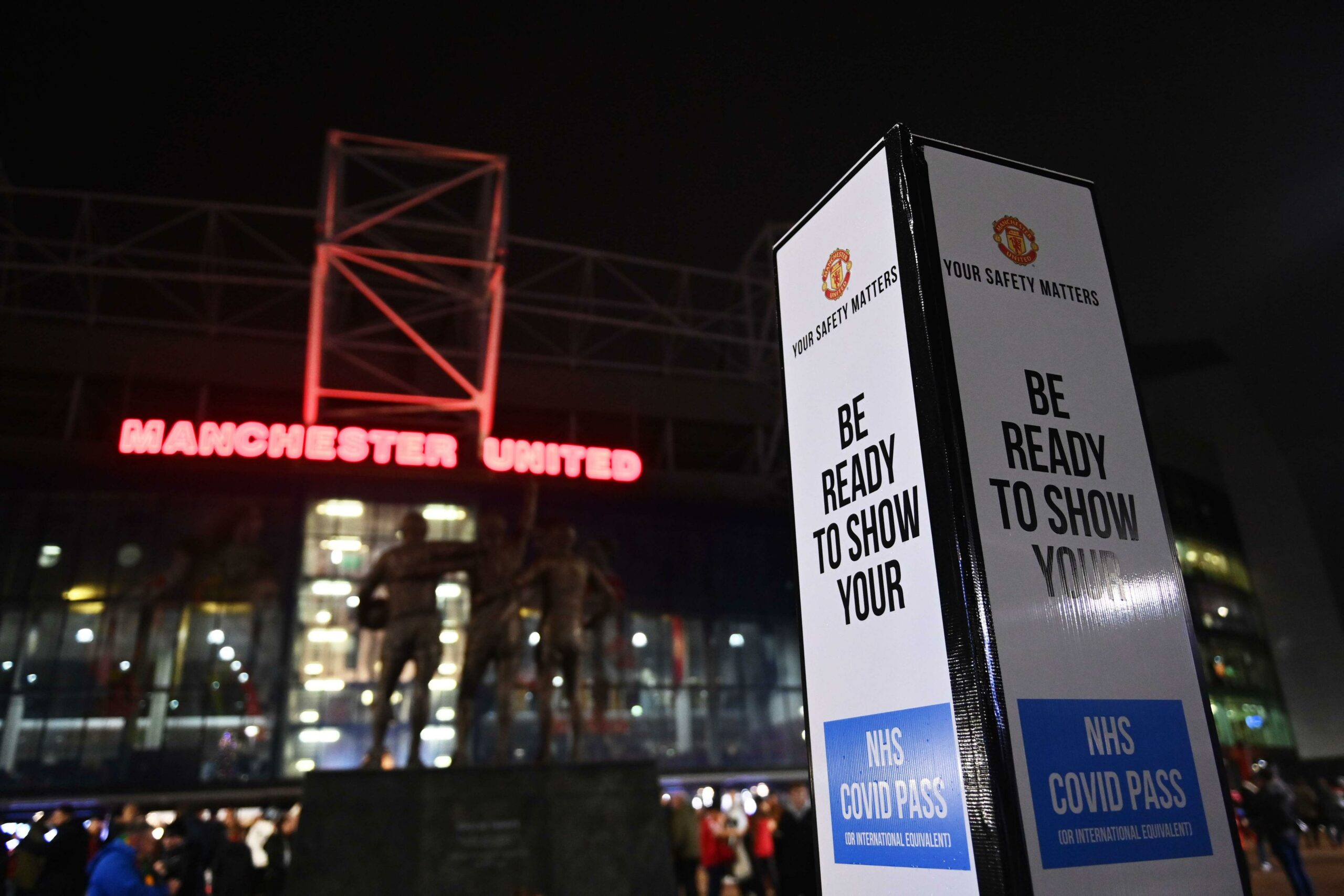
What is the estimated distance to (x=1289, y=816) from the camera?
8.88 metres

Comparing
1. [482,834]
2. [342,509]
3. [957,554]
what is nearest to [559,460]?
[342,509]

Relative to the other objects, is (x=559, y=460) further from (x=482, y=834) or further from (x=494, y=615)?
(x=482, y=834)

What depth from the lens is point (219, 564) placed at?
77.5 ft

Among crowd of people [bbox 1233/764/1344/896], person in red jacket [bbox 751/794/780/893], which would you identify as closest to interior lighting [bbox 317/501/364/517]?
person in red jacket [bbox 751/794/780/893]

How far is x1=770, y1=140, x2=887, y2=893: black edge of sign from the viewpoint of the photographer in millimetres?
2658

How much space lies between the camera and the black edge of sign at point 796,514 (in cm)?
266

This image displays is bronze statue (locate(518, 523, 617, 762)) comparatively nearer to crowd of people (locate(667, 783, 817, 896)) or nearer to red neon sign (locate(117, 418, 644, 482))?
crowd of people (locate(667, 783, 817, 896))

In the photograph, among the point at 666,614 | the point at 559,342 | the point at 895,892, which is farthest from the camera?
the point at 559,342

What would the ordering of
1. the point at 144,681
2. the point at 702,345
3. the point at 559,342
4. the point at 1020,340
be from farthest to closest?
the point at 559,342 → the point at 702,345 → the point at 144,681 → the point at 1020,340

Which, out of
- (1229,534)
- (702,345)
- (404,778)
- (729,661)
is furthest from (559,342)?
(404,778)

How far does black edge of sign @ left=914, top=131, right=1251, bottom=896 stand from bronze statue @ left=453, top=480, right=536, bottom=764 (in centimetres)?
919

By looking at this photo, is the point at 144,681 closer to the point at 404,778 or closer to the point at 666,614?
the point at 666,614

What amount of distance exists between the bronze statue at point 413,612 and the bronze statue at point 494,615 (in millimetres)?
281

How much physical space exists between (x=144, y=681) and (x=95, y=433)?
27.8 ft
